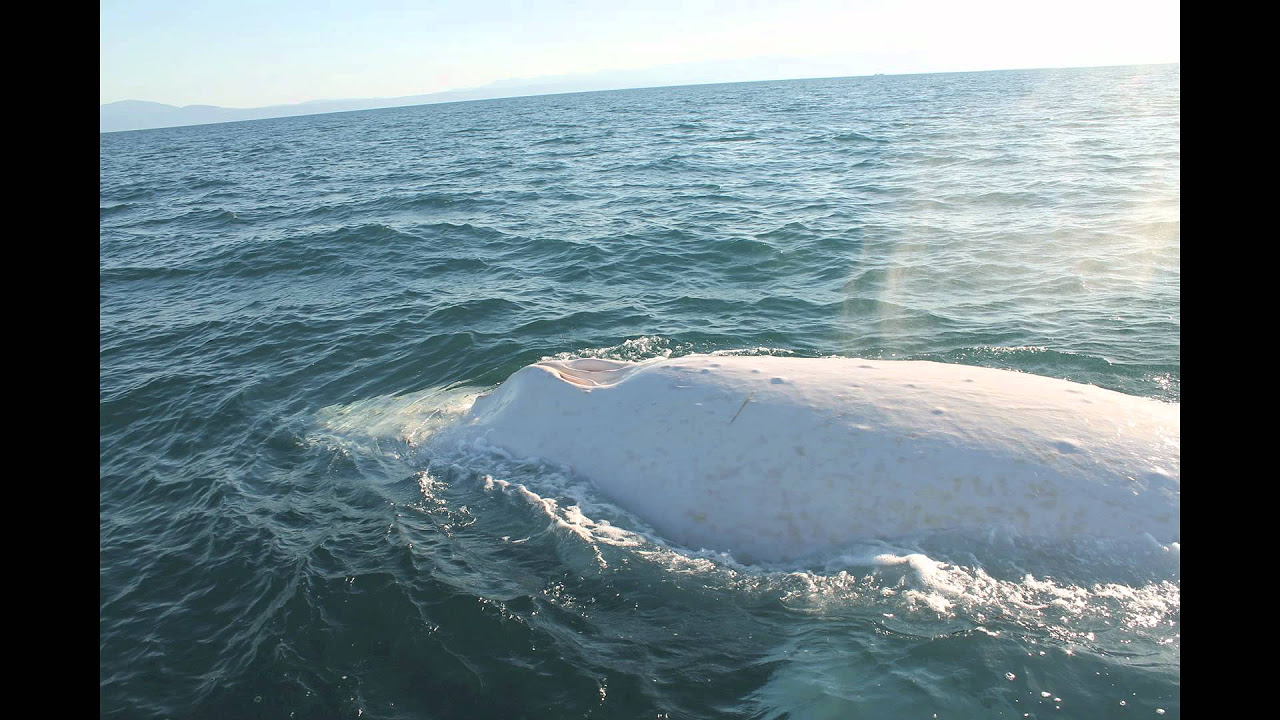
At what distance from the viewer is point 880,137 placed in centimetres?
3359

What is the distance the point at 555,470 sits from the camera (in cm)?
614

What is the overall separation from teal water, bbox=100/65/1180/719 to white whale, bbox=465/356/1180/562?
196 millimetres

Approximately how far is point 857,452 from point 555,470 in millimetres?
2462

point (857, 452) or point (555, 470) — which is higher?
point (857, 452)

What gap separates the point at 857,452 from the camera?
4852 millimetres

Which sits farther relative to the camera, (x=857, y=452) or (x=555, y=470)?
(x=555, y=470)

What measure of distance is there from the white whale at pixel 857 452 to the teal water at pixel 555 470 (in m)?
0.20

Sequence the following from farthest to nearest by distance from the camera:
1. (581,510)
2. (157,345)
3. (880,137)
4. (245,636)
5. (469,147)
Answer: (469,147)
(880,137)
(157,345)
(581,510)
(245,636)

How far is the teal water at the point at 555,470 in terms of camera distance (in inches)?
Result: 174

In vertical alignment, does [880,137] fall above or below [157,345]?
above
